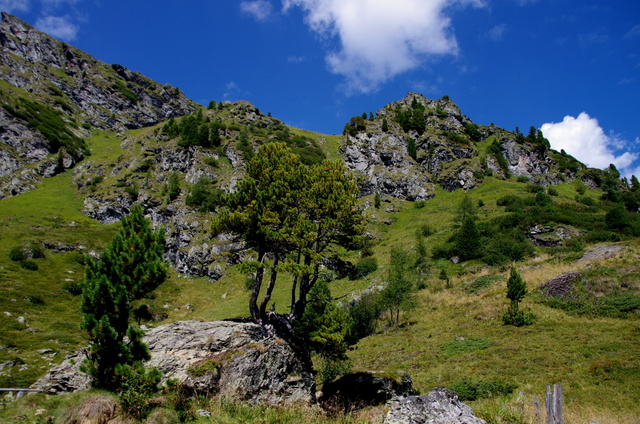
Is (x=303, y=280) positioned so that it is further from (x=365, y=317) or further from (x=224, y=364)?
(x=365, y=317)

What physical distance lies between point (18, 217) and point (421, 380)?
80.8m

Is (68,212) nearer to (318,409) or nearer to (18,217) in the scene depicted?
(18,217)

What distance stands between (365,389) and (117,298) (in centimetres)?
1390

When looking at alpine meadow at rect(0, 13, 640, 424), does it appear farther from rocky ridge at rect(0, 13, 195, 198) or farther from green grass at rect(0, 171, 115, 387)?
rocky ridge at rect(0, 13, 195, 198)

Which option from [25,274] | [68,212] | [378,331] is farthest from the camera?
[68,212]

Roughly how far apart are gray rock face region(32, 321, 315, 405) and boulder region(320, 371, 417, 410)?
233 cm

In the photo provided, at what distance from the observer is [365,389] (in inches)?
706

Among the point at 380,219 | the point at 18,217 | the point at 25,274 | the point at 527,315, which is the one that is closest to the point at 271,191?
the point at 527,315

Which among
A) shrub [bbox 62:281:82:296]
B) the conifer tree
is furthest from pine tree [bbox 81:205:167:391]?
shrub [bbox 62:281:82:296]

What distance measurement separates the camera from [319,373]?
2583 cm

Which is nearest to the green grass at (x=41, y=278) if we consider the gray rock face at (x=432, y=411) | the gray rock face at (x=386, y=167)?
the gray rock face at (x=432, y=411)

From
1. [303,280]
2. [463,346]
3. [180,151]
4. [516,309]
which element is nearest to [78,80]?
[180,151]

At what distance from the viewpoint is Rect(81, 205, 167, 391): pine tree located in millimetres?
11336

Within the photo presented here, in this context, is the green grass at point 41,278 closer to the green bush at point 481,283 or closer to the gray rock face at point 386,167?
the green bush at point 481,283
